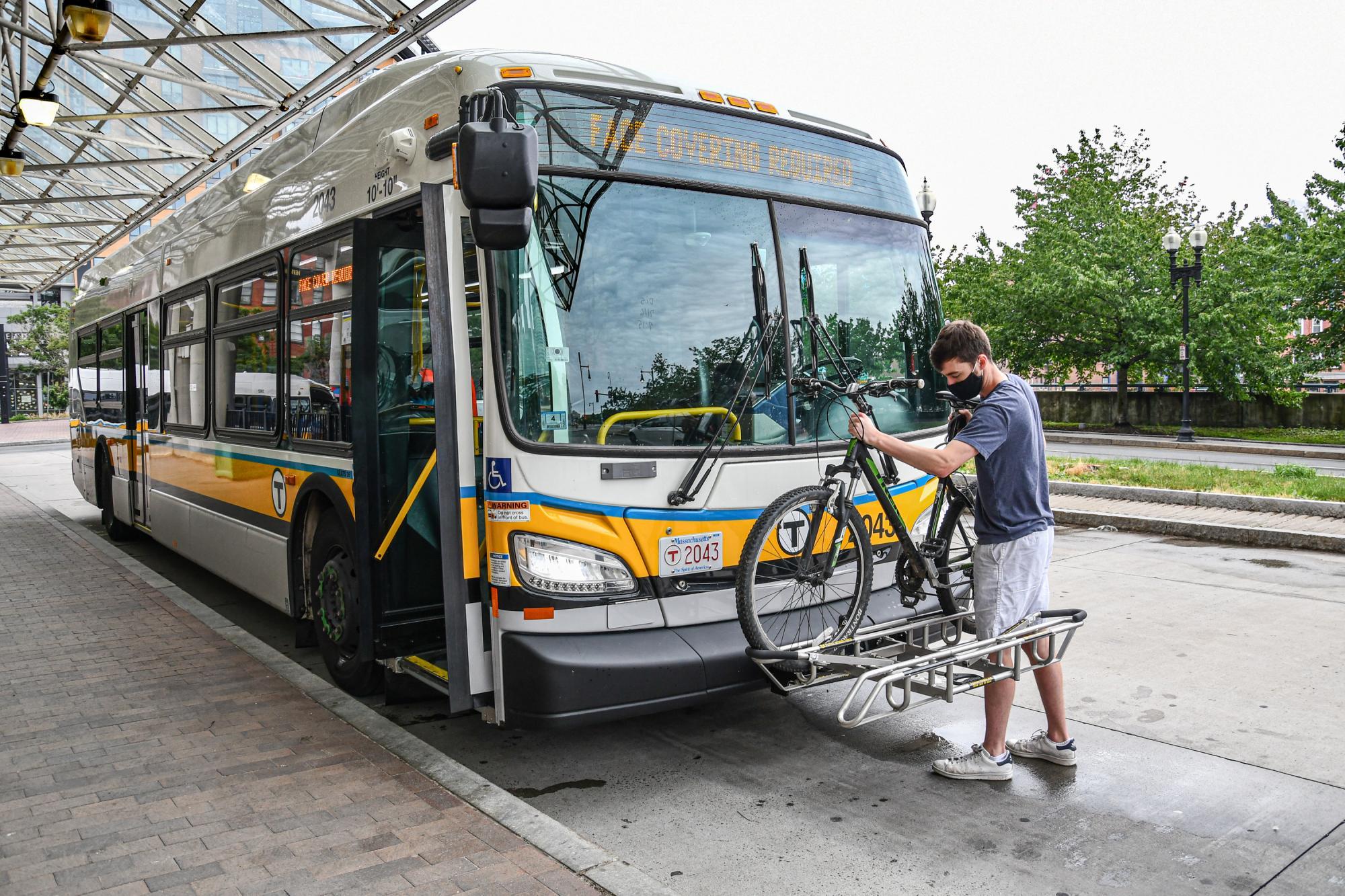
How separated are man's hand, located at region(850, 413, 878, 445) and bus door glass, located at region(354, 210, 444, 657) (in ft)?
6.98

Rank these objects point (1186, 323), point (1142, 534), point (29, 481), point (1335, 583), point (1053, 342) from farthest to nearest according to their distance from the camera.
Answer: point (1053, 342)
point (1186, 323)
point (29, 481)
point (1142, 534)
point (1335, 583)

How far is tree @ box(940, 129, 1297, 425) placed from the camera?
93.3ft

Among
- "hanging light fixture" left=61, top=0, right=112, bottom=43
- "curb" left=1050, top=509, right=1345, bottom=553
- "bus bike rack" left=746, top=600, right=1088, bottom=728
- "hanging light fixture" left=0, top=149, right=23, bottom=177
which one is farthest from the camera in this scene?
"hanging light fixture" left=0, top=149, right=23, bottom=177

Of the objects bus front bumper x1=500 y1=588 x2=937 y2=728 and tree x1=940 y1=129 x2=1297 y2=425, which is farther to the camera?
tree x1=940 y1=129 x2=1297 y2=425

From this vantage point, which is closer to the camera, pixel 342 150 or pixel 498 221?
pixel 498 221

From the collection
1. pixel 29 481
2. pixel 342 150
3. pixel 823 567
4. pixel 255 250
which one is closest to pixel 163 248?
pixel 255 250

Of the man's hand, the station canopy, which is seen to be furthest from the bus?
the station canopy

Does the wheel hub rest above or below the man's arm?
below

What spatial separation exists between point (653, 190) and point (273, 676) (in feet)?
12.5

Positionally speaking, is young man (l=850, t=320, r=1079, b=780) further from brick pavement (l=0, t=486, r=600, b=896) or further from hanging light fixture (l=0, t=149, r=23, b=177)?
hanging light fixture (l=0, t=149, r=23, b=177)

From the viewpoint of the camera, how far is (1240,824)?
14.1ft

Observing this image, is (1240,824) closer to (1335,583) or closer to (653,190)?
(653,190)

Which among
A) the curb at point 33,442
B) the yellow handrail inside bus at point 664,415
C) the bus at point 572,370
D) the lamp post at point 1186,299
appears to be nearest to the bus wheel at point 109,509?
the bus at point 572,370

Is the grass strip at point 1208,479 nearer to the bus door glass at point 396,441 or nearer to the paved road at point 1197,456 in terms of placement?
the paved road at point 1197,456
